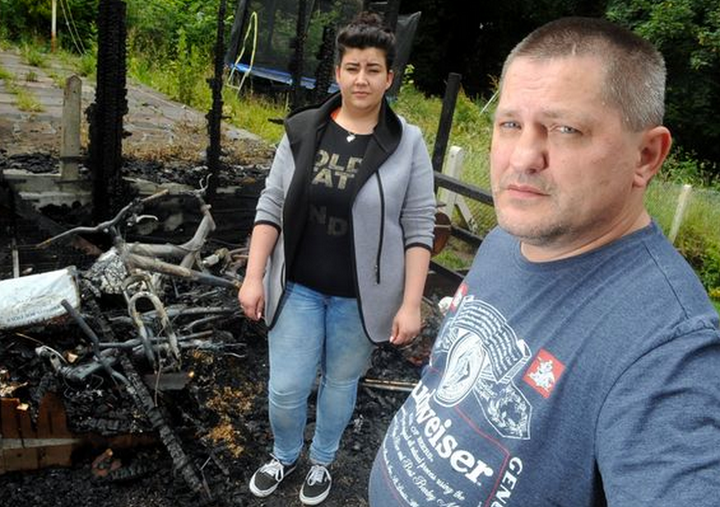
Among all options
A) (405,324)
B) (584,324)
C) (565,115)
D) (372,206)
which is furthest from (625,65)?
(405,324)

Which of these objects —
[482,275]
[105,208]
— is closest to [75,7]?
[105,208]

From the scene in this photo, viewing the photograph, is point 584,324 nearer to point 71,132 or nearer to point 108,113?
point 108,113

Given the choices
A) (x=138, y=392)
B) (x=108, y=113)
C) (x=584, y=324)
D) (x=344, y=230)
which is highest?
(x=584, y=324)

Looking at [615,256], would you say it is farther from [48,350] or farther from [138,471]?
[48,350]

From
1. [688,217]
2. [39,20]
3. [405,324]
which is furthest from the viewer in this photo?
[39,20]

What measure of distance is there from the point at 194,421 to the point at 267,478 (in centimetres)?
59

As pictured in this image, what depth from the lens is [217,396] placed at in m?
3.41

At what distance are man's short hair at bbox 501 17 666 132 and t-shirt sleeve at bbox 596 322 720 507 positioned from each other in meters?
0.40

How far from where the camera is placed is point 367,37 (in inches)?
90.8

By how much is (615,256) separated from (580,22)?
47cm

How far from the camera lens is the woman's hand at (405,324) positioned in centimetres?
237

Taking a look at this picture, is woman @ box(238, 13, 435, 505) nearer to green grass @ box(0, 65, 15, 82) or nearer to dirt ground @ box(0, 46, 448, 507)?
dirt ground @ box(0, 46, 448, 507)

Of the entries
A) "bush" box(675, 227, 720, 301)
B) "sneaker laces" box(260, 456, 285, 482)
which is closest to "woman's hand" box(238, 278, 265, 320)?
"sneaker laces" box(260, 456, 285, 482)

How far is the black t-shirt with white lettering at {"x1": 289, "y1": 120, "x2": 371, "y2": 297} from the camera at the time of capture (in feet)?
7.41
